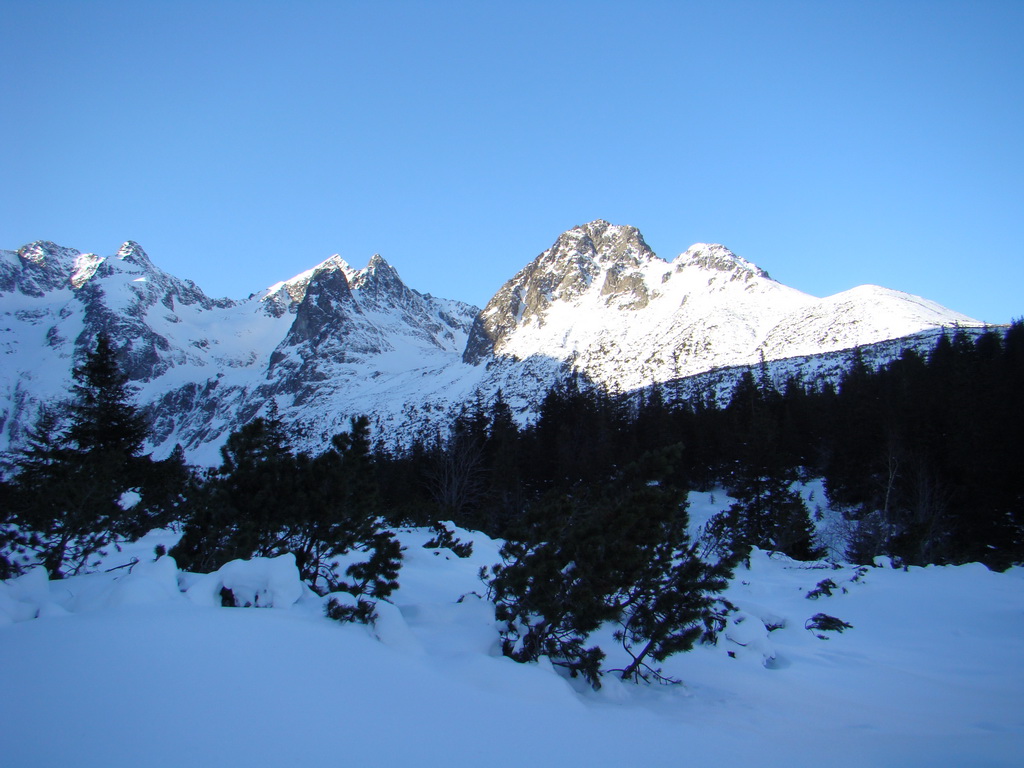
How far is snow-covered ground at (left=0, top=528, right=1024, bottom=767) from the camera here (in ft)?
9.65

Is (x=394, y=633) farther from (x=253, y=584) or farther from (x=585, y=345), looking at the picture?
(x=585, y=345)

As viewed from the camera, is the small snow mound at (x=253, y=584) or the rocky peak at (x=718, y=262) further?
the rocky peak at (x=718, y=262)

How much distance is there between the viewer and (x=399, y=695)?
3.93 metres

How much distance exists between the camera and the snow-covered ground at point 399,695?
2941mm

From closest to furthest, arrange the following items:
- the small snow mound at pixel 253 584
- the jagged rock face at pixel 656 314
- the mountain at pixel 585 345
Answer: the small snow mound at pixel 253 584 < the mountain at pixel 585 345 < the jagged rock face at pixel 656 314

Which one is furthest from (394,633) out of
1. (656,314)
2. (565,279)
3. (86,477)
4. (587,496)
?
(565,279)

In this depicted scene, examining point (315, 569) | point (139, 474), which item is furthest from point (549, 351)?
point (315, 569)

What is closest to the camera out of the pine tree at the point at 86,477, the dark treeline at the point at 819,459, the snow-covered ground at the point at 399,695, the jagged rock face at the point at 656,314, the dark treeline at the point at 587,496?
the snow-covered ground at the point at 399,695

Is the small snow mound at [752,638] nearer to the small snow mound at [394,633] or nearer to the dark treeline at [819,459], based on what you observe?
the dark treeline at [819,459]

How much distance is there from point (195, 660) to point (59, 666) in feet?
2.44

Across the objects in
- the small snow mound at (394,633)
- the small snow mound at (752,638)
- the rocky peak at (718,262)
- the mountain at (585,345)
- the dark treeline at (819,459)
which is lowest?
the small snow mound at (752,638)

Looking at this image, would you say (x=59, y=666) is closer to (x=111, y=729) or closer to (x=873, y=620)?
(x=111, y=729)

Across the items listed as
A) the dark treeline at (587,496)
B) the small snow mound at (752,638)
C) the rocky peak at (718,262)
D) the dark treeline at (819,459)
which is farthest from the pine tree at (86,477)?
the rocky peak at (718,262)

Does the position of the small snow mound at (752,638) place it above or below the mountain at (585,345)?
below
